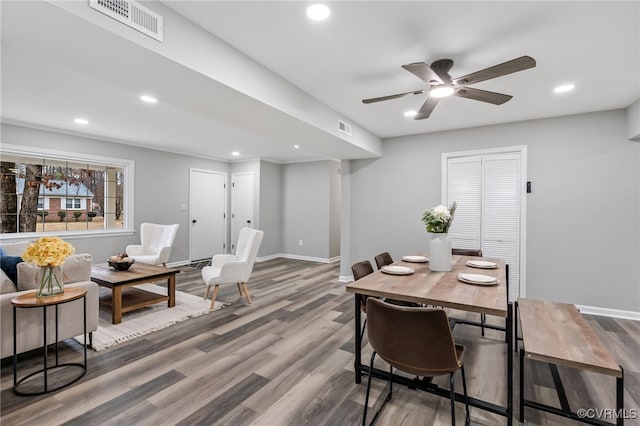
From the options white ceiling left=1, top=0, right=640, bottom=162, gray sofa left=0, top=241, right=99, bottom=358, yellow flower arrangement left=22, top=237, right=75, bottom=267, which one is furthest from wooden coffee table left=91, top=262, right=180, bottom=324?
white ceiling left=1, top=0, right=640, bottom=162

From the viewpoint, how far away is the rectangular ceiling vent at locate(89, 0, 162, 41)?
1.51 metres

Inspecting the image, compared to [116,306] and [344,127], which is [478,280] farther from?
[116,306]

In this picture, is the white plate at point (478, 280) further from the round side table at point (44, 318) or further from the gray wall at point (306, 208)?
the gray wall at point (306, 208)

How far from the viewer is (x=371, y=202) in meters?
5.13

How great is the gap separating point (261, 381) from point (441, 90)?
264 centimetres

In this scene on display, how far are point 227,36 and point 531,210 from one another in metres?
4.10

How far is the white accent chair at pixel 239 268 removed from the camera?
376 centimetres

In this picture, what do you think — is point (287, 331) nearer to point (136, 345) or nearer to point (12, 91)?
point (136, 345)

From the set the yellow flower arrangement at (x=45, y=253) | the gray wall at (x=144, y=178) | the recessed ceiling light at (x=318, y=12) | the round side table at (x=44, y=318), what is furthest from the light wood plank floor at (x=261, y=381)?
the gray wall at (x=144, y=178)

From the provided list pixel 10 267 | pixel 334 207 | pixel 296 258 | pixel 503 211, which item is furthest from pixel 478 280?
pixel 296 258

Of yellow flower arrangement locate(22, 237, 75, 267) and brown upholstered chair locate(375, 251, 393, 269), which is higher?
yellow flower arrangement locate(22, 237, 75, 267)

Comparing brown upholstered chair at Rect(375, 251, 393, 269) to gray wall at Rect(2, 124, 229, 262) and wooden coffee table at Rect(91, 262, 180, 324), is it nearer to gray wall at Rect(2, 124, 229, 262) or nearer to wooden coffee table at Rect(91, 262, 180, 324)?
wooden coffee table at Rect(91, 262, 180, 324)

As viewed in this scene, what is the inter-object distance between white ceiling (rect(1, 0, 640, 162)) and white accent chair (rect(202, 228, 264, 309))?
59.7 inches

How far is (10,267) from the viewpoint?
8.28ft
